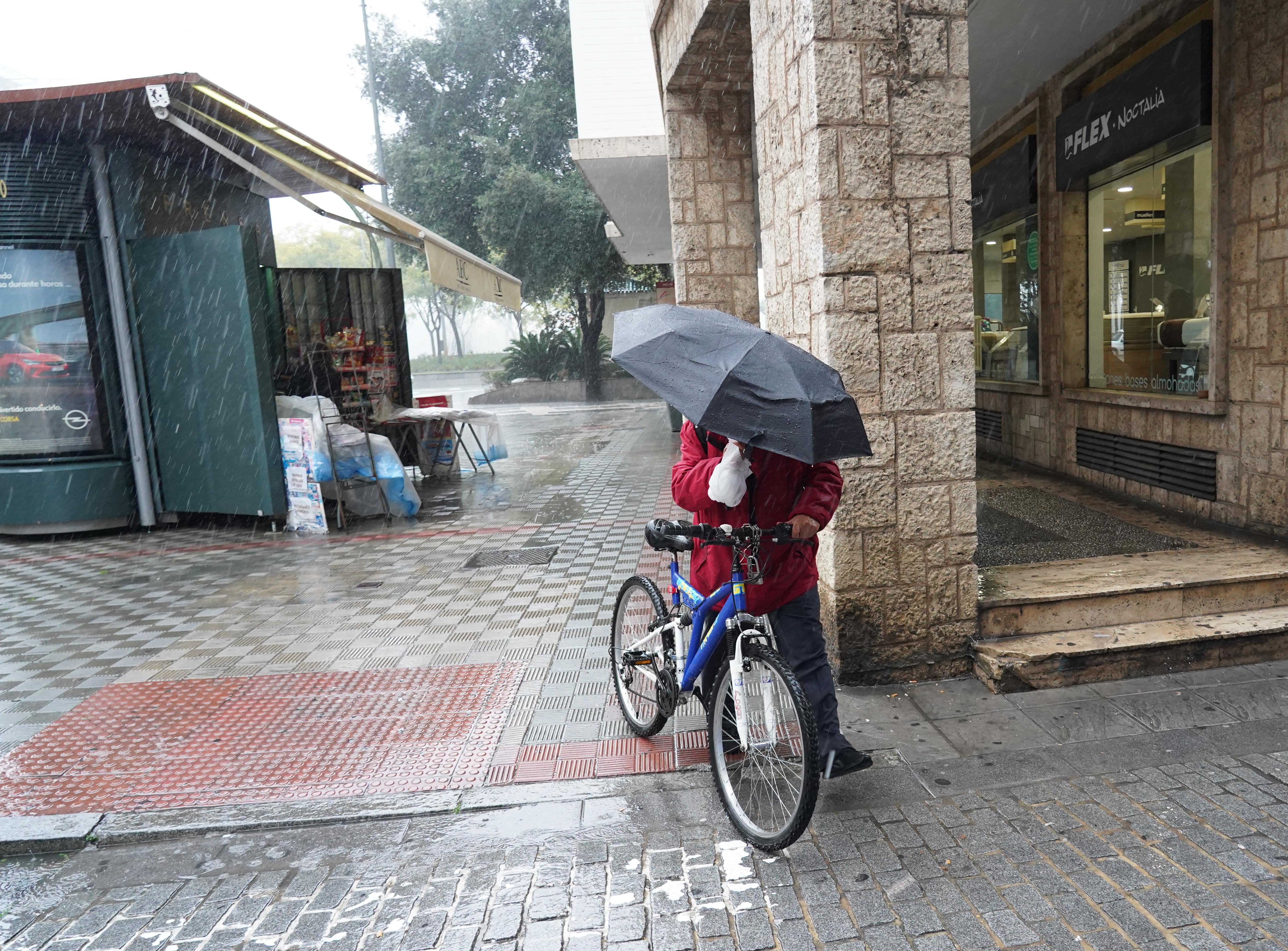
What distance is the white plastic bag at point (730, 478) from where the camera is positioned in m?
3.19

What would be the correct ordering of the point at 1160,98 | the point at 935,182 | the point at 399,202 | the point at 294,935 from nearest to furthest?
the point at 294,935 → the point at 935,182 → the point at 1160,98 → the point at 399,202

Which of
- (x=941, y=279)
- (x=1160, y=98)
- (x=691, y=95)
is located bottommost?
(x=941, y=279)

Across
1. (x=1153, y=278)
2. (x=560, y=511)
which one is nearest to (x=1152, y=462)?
(x=1153, y=278)

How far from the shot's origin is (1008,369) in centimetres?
1048

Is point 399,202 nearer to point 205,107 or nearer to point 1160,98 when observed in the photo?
point 205,107

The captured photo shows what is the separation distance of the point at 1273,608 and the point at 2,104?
35.3 feet

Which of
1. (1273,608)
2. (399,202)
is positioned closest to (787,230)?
(1273,608)

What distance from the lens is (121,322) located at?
9789mm

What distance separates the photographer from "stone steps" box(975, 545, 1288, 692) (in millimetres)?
4582

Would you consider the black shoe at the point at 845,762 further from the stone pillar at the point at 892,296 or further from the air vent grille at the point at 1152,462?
the air vent grille at the point at 1152,462

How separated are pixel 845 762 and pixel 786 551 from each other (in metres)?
0.89

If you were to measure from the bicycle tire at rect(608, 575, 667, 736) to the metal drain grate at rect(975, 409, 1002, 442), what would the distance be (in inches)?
281

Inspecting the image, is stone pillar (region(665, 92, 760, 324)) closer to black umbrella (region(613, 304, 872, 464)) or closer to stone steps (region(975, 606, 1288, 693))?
stone steps (region(975, 606, 1288, 693))

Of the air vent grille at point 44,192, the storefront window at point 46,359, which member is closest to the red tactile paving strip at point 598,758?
the storefront window at point 46,359
